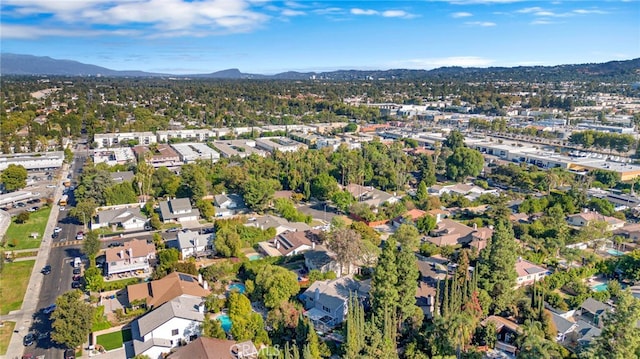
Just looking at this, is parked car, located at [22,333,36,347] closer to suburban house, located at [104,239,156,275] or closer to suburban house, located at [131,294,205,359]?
suburban house, located at [131,294,205,359]

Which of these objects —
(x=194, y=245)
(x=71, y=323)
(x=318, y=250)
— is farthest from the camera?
(x=194, y=245)

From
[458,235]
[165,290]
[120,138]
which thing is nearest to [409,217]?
[458,235]

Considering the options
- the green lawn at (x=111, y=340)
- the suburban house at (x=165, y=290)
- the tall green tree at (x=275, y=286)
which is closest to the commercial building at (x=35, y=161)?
the suburban house at (x=165, y=290)

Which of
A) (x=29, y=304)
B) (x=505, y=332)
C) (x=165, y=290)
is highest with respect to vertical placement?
(x=165, y=290)

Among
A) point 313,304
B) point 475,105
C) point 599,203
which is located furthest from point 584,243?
point 475,105

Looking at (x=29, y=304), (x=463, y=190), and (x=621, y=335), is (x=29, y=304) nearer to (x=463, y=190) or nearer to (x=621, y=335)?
(x=621, y=335)

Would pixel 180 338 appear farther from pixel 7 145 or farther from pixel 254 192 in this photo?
pixel 7 145
